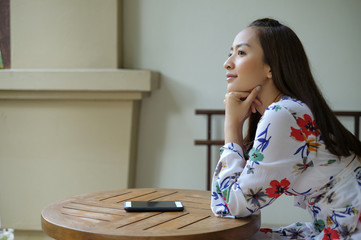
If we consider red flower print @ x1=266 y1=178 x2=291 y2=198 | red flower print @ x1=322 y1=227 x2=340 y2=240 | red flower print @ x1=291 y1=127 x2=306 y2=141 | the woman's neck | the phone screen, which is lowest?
red flower print @ x1=322 y1=227 x2=340 y2=240

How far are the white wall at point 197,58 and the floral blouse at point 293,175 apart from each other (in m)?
1.70

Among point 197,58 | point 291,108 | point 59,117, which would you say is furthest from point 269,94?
point 59,117

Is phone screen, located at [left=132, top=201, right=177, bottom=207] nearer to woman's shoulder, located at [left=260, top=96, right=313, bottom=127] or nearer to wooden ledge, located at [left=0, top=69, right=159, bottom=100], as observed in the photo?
woman's shoulder, located at [left=260, top=96, right=313, bottom=127]

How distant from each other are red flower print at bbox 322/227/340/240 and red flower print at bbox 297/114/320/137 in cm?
30

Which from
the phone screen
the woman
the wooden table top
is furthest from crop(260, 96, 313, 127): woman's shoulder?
the phone screen

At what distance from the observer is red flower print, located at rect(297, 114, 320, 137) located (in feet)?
5.19

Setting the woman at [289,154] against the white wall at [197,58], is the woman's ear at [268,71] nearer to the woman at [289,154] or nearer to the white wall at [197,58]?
the woman at [289,154]

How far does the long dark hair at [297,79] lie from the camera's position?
1.62 m

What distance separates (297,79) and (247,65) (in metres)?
0.18

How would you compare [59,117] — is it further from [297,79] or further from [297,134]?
[297,134]

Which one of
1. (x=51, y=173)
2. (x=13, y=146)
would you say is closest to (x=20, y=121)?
(x=13, y=146)

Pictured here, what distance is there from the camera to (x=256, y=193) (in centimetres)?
155

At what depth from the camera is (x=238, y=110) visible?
1802 mm

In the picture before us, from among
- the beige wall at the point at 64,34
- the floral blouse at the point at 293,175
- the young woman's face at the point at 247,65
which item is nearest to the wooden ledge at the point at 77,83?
the beige wall at the point at 64,34
